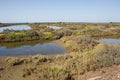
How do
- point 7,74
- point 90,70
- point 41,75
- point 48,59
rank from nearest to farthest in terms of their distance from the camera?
point 41,75 → point 90,70 → point 7,74 → point 48,59

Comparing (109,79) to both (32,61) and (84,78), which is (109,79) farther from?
(32,61)

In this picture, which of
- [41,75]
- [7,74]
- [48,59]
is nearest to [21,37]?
[48,59]

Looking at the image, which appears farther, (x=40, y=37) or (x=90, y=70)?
(x=40, y=37)

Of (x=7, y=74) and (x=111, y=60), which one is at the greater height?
(x=111, y=60)

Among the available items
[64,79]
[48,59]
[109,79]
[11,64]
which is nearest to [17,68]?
[11,64]

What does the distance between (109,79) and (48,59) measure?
771 centimetres

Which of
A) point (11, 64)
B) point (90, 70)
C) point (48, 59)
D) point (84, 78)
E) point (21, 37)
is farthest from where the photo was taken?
point (21, 37)

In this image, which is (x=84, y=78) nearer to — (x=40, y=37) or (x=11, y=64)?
(x=11, y=64)

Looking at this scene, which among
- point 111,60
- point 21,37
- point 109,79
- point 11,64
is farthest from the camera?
point 21,37

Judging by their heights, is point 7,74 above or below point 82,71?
below

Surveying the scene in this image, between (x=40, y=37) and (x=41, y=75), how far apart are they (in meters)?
23.9

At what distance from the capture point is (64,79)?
7.71 m

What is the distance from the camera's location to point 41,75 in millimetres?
8141

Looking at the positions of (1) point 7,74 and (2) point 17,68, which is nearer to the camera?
(1) point 7,74
